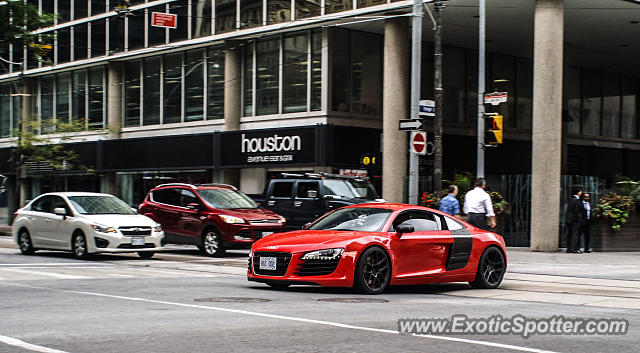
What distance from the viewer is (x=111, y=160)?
139 ft

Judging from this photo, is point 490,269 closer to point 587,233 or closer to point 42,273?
point 42,273

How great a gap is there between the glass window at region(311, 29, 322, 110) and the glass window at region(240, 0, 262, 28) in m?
2.68

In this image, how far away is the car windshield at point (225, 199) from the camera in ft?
70.2

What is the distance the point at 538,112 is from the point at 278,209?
828cm

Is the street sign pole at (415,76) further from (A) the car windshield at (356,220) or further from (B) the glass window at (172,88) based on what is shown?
(B) the glass window at (172,88)

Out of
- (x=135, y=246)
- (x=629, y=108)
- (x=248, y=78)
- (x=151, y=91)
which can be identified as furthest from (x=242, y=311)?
(x=629, y=108)

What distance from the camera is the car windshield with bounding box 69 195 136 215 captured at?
63.3 feet

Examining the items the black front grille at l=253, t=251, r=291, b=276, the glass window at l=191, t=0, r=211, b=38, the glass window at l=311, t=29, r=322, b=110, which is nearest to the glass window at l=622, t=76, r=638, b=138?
the glass window at l=311, t=29, r=322, b=110

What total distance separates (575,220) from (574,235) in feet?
1.60

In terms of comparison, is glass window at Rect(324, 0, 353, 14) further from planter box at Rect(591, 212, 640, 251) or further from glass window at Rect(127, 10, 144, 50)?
planter box at Rect(591, 212, 640, 251)

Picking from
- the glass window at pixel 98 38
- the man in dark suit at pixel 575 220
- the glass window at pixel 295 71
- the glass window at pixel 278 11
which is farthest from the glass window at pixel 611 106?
the glass window at pixel 98 38

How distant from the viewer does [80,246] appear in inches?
742

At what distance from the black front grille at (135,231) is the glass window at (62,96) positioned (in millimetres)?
27899

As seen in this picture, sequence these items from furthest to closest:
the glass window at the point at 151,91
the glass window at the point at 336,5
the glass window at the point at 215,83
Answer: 1. the glass window at the point at 151,91
2. the glass window at the point at 215,83
3. the glass window at the point at 336,5
